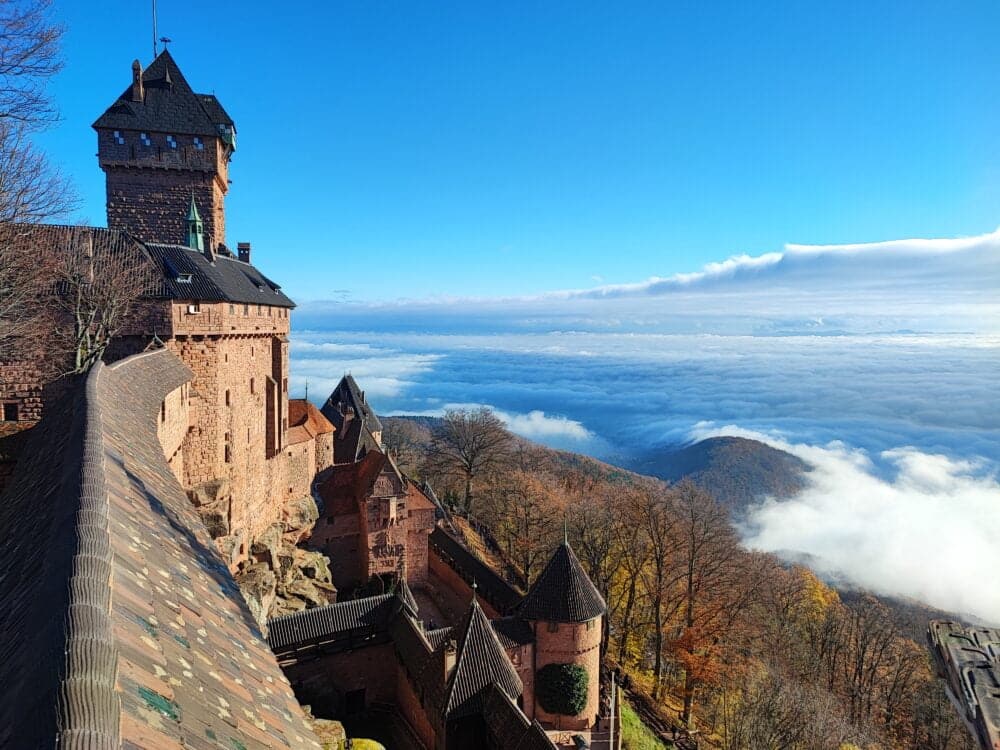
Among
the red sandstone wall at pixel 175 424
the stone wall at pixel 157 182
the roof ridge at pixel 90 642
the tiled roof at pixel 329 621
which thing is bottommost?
the tiled roof at pixel 329 621

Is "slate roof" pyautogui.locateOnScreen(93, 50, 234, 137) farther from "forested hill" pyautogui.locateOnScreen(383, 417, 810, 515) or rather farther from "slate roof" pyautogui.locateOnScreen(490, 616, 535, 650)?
"forested hill" pyautogui.locateOnScreen(383, 417, 810, 515)

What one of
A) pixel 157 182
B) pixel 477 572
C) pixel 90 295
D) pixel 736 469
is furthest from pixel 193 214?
pixel 736 469

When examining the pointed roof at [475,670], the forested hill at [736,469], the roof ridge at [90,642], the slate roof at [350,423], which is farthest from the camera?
the forested hill at [736,469]

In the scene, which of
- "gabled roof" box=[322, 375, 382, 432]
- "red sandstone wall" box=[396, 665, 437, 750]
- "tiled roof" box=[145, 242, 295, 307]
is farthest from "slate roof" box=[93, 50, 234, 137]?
"gabled roof" box=[322, 375, 382, 432]

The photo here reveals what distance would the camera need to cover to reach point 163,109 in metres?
20.6

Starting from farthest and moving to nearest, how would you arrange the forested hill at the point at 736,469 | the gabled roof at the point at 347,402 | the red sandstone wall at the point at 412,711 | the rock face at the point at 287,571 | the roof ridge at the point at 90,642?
the forested hill at the point at 736,469, the gabled roof at the point at 347,402, the rock face at the point at 287,571, the red sandstone wall at the point at 412,711, the roof ridge at the point at 90,642

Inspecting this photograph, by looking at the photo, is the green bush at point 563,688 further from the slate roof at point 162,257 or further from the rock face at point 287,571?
the slate roof at point 162,257

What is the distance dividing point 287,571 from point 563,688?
39.8ft

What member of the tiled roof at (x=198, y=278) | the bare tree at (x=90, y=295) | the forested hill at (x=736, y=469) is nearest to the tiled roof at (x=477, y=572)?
the tiled roof at (x=198, y=278)

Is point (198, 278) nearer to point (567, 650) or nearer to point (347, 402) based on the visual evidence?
point (567, 650)

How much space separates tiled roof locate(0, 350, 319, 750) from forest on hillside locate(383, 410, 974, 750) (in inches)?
977

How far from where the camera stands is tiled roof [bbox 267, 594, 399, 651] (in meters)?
19.5

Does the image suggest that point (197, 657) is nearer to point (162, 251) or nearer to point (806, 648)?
point (162, 251)

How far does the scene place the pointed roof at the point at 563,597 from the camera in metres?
19.4
